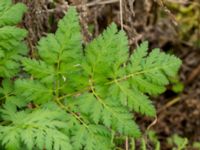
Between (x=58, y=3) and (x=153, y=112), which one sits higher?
(x=58, y=3)

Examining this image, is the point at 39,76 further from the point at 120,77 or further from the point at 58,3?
the point at 58,3

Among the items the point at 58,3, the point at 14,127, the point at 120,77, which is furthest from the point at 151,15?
the point at 14,127

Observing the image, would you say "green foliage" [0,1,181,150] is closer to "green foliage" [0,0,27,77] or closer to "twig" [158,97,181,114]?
"green foliage" [0,0,27,77]

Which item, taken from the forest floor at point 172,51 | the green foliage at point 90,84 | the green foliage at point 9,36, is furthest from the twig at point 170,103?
the green foliage at point 9,36

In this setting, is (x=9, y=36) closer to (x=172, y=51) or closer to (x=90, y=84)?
(x=90, y=84)

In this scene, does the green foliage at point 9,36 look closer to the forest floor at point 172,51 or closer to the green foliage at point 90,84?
the green foliage at point 90,84

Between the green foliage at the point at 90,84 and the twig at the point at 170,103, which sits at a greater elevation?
the green foliage at the point at 90,84
